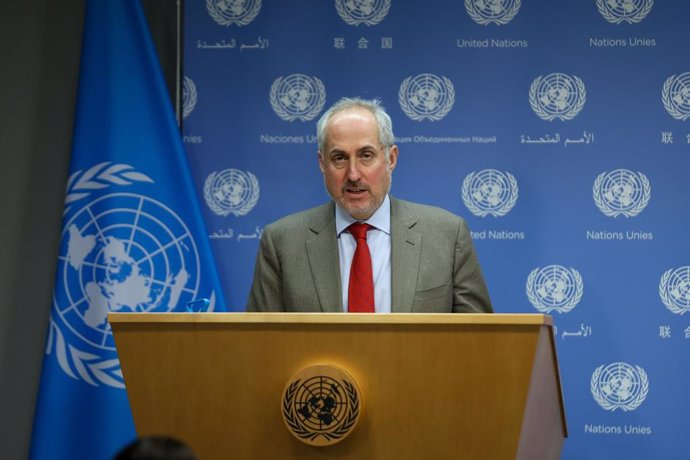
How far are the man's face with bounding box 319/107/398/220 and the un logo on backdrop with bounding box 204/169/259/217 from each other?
126cm

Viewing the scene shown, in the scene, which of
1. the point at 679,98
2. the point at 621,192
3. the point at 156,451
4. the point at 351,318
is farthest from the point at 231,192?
the point at 156,451

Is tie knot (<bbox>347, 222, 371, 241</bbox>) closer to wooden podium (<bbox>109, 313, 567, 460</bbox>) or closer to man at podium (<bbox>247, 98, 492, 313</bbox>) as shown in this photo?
man at podium (<bbox>247, 98, 492, 313</bbox>)

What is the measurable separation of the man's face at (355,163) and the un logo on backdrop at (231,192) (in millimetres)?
1258

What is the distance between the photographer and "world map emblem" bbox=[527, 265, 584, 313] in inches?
158

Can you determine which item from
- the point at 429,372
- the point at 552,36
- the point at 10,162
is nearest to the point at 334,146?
the point at 429,372

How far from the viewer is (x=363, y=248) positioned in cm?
275

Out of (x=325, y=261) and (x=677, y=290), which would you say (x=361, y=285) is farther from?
(x=677, y=290)

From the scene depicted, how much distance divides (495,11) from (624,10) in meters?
0.60

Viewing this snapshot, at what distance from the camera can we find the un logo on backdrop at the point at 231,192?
13.7 feet

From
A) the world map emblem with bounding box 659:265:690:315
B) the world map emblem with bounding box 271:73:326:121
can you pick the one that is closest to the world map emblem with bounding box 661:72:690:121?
the world map emblem with bounding box 659:265:690:315

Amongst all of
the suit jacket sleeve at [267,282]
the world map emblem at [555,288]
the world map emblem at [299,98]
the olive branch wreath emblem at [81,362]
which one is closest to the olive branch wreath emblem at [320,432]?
the suit jacket sleeve at [267,282]

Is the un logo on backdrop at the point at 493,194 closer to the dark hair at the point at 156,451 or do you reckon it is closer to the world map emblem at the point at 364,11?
the world map emblem at the point at 364,11

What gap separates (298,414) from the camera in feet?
6.39

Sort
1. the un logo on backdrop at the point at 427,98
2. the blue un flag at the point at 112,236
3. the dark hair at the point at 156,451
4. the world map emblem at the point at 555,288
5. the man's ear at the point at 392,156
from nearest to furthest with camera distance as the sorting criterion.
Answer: the dark hair at the point at 156,451
the man's ear at the point at 392,156
the blue un flag at the point at 112,236
the world map emblem at the point at 555,288
the un logo on backdrop at the point at 427,98
